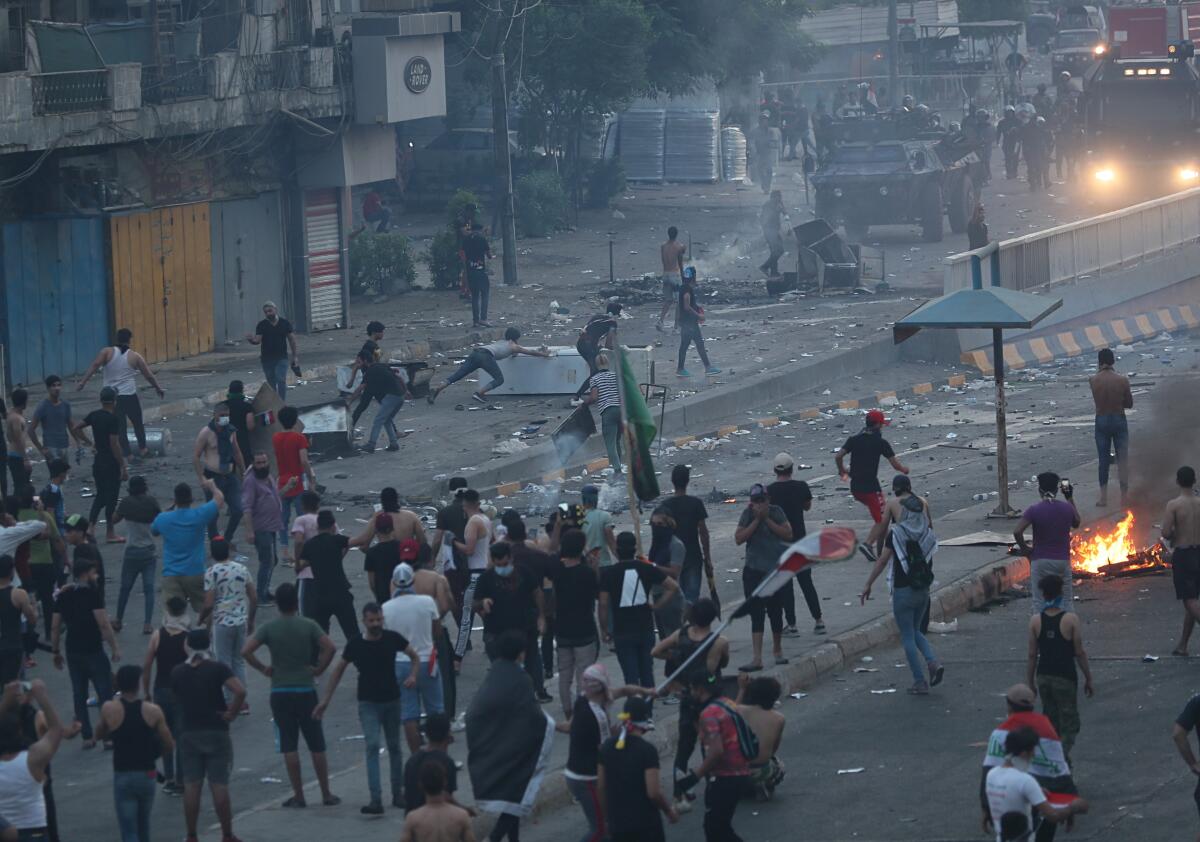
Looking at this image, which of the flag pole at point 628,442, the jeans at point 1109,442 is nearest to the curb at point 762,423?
the flag pole at point 628,442

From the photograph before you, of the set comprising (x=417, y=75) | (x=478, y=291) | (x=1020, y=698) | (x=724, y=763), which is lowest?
(x=724, y=763)

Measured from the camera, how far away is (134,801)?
386 inches

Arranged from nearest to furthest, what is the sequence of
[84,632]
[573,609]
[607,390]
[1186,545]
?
1. [573,609]
2. [84,632]
3. [1186,545]
4. [607,390]

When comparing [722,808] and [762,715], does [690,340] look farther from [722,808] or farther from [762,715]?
[722,808]

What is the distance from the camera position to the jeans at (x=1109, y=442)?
18078mm

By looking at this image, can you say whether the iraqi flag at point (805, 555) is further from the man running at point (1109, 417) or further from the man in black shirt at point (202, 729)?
the man running at point (1109, 417)

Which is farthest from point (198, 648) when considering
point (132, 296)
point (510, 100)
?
point (510, 100)

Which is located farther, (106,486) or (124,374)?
(124,374)

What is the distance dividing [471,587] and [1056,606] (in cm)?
395

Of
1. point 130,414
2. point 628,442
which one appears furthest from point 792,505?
point 130,414

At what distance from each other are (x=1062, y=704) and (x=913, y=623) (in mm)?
2168

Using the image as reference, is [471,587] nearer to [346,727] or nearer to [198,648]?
[346,727]

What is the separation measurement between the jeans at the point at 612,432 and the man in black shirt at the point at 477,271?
8.84m

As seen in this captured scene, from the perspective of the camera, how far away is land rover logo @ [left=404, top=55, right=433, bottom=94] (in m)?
31.0
